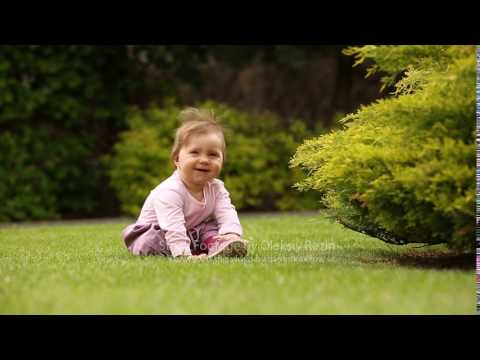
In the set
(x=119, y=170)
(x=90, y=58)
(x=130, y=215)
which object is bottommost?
(x=130, y=215)

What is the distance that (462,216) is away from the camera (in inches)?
167

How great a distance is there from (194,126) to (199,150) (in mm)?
196

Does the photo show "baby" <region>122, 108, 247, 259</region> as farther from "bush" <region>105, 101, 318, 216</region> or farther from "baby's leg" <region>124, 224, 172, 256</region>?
"bush" <region>105, 101, 318, 216</region>

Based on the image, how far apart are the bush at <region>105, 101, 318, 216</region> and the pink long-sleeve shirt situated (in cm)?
580

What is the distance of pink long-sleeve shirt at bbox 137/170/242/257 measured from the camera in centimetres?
548

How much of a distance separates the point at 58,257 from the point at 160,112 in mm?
6753

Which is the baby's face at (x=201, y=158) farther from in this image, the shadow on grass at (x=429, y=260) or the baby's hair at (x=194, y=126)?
the shadow on grass at (x=429, y=260)

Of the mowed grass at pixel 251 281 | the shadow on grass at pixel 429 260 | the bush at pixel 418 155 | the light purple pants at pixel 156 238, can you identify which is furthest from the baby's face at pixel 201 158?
the shadow on grass at pixel 429 260

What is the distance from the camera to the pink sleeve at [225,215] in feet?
18.9

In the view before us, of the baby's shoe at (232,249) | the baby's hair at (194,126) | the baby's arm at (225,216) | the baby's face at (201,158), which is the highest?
the baby's hair at (194,126)

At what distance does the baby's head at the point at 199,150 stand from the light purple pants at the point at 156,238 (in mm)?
387

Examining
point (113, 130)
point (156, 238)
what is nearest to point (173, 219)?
point (156, 238)

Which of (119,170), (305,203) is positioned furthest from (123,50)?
(305,203)
